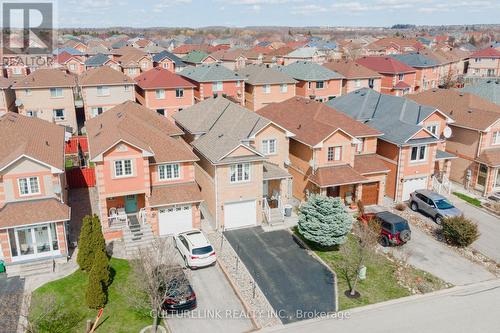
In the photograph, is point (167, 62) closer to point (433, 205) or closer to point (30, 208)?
point (30, 208)

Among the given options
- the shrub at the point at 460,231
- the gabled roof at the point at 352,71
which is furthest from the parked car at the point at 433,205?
the gabled roof at the point at 352,71

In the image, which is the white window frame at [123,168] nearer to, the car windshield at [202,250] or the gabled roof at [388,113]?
the car windshield at [202,250]

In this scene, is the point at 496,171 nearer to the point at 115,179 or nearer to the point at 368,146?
the point at 368,146

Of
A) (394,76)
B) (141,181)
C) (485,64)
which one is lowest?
(141,181)

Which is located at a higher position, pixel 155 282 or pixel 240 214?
pixel 155 282

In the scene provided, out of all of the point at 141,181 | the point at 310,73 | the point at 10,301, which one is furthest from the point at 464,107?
the point at 10,301

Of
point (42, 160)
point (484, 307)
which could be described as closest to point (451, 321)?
point (484, 307)

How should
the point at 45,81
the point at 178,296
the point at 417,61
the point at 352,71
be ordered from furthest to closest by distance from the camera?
the point at 417,61 < the point at 352,71 < the point at 45,81 < the point at 178,296
